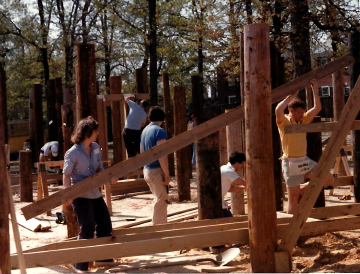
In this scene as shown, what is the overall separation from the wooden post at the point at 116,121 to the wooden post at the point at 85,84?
532 centimetres

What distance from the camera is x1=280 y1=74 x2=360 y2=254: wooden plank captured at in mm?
5277

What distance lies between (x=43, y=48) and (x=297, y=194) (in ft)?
64.7

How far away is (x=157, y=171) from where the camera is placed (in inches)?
287

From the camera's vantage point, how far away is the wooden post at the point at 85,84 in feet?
24.6

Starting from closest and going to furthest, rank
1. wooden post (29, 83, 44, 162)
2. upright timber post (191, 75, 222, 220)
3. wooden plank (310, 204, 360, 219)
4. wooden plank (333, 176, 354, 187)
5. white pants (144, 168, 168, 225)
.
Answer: wooden plank (310, 204, 360, 219)
upright timber post (191, 75, 222, 220)
white pants (144, 168, 168, 225)
wooden plank (333, 176, 354, 187)
wooden post (29, 83, 44, 162)

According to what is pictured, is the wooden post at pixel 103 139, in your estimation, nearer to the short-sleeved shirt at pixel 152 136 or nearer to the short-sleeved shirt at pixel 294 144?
the short-sleeved shirt at pixel 152 136

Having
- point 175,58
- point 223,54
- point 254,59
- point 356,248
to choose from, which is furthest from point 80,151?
point 175,58

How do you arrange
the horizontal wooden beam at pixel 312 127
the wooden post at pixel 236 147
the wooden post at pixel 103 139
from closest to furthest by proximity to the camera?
the horizontal wooden beam at pixel 312 127
the wooden post at pixel 236 147
the wooden post at pixel 103 139

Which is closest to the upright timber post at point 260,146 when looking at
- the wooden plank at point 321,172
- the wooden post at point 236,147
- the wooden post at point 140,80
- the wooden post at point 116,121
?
the wooden plank at point 321,172

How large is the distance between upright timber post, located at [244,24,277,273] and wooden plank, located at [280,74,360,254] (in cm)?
17

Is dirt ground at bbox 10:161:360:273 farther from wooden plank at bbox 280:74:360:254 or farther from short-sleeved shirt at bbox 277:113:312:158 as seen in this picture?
short-sleeved shirt at bbox 277:113:312:158

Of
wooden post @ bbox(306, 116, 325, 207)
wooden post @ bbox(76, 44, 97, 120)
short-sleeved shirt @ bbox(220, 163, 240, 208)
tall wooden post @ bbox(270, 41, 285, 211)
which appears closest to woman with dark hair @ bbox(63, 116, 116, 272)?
wooden post @ bbox(76, 44, 97, 120)

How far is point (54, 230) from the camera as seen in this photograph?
889cm

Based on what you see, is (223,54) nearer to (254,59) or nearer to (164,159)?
(164,159)
